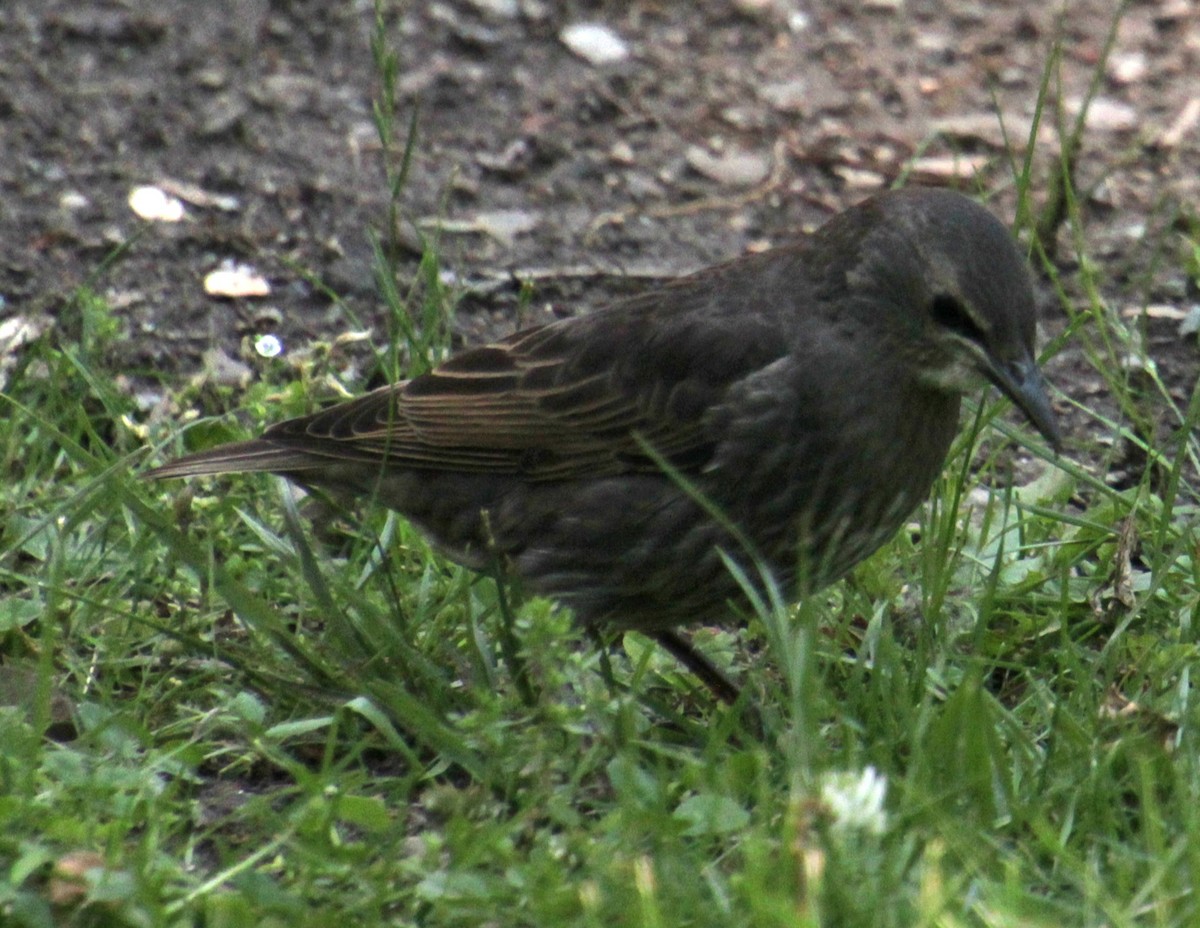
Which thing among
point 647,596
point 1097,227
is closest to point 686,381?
point 647,596

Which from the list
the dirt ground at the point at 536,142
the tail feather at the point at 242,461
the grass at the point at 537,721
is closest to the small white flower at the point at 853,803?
the grass at the point at 537,721

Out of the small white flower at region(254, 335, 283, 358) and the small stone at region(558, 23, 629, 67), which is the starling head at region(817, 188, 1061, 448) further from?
the small stone at region(558, 23, 629, 67)

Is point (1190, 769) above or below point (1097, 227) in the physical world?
above

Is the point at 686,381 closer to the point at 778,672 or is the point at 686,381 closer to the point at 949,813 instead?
the point at 778,672

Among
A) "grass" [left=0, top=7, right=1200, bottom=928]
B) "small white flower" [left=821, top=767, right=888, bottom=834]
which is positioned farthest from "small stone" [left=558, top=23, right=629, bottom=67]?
"small white flower" [left=821, top=767, right=888, bottom=834]

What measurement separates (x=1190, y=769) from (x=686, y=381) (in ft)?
5.18

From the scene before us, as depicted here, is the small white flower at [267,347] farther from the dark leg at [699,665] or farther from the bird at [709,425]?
the dark leg at [699,665]

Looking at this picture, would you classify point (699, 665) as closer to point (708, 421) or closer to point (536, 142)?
point (708, 421)

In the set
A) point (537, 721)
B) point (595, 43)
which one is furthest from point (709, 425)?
point (595, 43)

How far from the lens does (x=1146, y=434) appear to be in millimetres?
5617

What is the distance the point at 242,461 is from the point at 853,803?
2.19 meters

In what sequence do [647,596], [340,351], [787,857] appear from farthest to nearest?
1. [340,351]
2. [647,596]
3. [787,857]

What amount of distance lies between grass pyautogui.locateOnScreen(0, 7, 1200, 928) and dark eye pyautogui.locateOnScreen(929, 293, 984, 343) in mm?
464

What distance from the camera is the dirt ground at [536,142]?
6.78 meters
